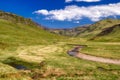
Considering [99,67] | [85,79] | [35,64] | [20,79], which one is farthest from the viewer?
[35,64]

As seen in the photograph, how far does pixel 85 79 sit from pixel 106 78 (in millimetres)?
4229

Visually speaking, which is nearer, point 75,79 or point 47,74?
point 75,79

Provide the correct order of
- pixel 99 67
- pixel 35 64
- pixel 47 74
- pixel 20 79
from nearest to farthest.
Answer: pixel 20 79
pixel 47 74
pixel 99 67
pixel 35 64

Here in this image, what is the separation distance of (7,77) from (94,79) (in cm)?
1294

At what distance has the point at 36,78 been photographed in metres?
43.1

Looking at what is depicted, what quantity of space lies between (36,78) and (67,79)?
15.7 feet

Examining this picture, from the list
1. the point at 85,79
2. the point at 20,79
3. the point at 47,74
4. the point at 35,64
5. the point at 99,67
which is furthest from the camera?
the point at 35,64

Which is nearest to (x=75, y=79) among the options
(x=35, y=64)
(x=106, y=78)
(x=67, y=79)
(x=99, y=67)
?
(x=67, y=79)

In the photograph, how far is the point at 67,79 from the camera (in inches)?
1661

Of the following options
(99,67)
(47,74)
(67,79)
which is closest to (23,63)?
(99,67)

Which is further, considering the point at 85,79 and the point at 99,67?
the point at 99,67

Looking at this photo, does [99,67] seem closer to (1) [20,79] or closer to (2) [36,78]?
(2) [36,78]

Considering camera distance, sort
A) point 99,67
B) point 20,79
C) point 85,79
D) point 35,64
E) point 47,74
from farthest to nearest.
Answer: point 35,64
point 99,67
point 47,74
point 85,79
point 20,79

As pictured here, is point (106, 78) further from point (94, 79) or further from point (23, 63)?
point (23, 63)
